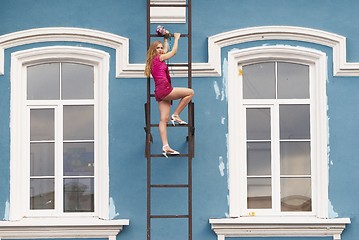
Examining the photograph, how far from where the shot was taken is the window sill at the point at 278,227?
29.5ft

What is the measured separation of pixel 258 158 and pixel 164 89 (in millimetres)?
1341

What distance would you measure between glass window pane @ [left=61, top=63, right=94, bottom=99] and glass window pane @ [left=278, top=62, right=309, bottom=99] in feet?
6.37

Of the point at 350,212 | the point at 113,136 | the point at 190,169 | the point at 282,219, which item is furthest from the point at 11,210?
the point at 350,212

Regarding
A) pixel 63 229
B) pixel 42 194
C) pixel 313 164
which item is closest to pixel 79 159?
pixel 42 194

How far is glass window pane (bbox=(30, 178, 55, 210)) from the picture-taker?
30.5 feet

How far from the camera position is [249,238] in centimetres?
905

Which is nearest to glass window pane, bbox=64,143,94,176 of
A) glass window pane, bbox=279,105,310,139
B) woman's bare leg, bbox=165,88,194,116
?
woman's bare leg, bbox=165,88,194,116

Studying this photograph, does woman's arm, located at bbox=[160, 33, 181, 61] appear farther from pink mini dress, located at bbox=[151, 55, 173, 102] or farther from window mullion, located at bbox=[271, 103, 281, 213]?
window mullion, located at bbox=[271, 103, 281, 213]

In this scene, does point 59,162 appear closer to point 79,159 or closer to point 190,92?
point 79,159

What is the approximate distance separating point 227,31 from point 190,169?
1505 mm

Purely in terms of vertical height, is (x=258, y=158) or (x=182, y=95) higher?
(x=182, y=95)

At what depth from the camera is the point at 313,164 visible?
9242mm

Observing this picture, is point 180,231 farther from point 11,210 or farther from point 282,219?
point 11,210

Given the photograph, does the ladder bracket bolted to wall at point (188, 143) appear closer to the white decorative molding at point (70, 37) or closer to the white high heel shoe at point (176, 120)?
the white high heel shoe at point (176, 120)
